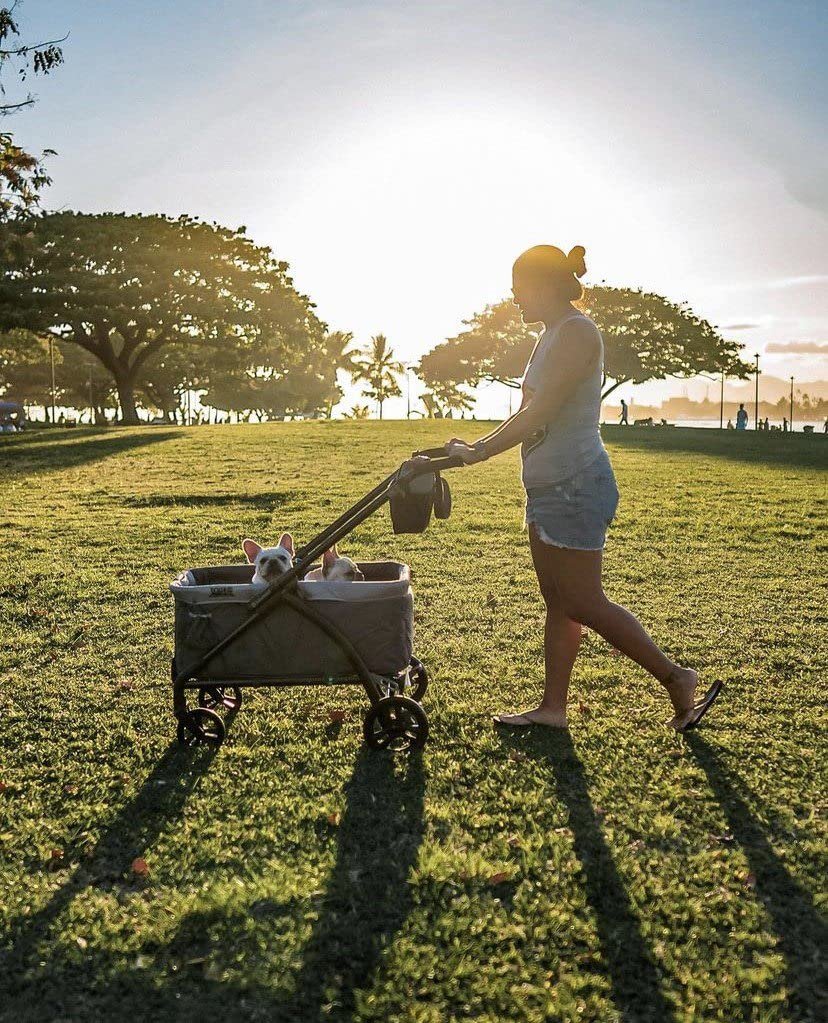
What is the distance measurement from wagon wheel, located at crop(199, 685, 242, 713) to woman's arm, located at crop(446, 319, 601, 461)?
74.5 inches

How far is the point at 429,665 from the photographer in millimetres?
5934

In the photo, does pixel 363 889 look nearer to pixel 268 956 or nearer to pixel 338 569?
pixel 268 956

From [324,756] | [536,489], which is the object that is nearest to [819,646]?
[536,489]

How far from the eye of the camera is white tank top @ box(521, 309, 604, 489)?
13.4 ft

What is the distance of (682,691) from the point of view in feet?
14.6

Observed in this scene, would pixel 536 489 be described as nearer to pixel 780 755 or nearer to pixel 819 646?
pixel 780 755

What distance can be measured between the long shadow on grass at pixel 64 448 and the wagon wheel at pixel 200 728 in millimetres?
16605

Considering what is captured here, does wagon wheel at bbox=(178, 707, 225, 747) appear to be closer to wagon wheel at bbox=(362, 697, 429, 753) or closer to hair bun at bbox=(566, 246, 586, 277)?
wagon wheel at bbox=(362, 697, 429, 753)

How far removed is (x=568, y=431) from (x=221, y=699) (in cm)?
223

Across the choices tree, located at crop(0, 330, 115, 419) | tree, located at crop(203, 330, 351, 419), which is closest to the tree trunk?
tree, located at crop(0, 330, 115, 419)

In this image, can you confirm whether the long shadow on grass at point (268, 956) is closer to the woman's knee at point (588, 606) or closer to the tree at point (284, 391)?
the woman's knee at point (588, 606)

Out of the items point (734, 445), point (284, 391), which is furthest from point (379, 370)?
point (734, 445)

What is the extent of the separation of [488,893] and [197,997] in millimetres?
981

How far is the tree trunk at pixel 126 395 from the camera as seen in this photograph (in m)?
41.5
